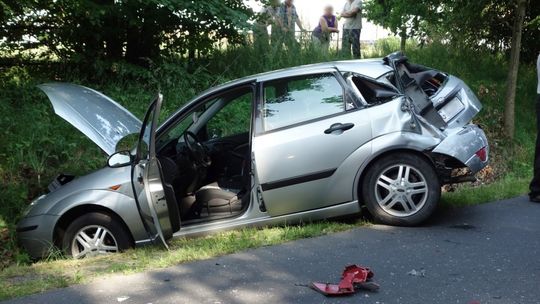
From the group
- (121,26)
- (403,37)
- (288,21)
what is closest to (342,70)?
(121,26)

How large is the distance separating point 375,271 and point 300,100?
6.53ft

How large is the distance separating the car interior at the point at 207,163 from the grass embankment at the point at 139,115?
0.44 m

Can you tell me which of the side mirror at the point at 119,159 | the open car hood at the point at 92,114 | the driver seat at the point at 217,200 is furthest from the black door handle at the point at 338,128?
the open car hood at the point at 92,114

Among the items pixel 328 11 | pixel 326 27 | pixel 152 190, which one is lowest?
pixel 152 190

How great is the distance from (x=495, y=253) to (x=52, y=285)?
11.8ft

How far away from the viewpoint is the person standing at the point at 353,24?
Result: 1323cm

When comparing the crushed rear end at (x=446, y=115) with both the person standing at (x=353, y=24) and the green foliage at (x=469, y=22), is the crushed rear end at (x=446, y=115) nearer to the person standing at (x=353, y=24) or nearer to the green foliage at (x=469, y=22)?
the green foliage at (x=469, y=22)

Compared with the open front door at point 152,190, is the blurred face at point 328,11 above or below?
above

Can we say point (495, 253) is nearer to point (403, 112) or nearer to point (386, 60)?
point (403, 112)

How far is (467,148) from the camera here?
5590 mm

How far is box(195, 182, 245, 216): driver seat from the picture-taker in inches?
236

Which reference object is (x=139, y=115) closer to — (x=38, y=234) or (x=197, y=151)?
(x=197, y=151)

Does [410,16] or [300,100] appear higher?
[410,16]

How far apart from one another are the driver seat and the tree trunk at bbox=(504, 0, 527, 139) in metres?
6.06
